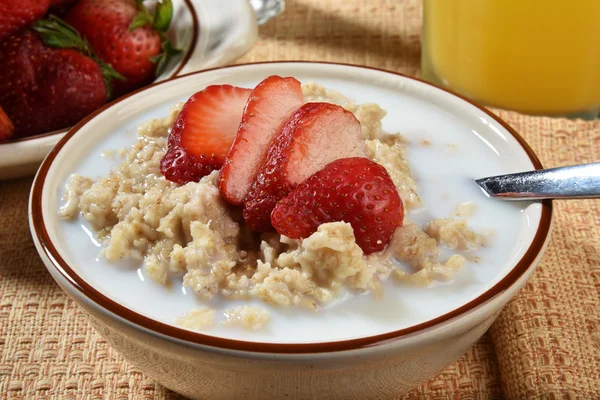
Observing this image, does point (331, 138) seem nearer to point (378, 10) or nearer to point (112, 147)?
point (112, 147)

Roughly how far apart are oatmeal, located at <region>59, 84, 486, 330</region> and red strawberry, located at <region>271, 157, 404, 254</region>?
0.09 feet

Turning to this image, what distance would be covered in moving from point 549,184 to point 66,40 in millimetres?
1244

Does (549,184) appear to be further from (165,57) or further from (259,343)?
(165,57)

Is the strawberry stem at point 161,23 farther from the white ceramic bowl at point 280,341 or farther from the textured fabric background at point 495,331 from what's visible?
the white ceramic bowl at point 280,341

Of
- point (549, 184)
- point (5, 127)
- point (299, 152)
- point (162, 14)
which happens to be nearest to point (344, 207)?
point (299, 152)

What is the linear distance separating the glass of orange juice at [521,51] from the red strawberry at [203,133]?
0.82 m

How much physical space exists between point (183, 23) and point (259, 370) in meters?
1.41

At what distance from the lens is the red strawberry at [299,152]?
42.4 inches

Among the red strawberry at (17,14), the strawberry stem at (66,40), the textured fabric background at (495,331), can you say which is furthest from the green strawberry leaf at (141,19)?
the textured fabric background at (495,331)

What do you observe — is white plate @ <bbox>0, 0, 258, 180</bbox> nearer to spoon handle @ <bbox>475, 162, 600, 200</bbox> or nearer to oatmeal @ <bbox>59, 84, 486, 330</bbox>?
oatmeal @ <bbox>59, 84, 486, 330</bbox>

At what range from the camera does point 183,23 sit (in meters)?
2.13

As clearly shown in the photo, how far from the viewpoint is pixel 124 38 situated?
201 centimetres

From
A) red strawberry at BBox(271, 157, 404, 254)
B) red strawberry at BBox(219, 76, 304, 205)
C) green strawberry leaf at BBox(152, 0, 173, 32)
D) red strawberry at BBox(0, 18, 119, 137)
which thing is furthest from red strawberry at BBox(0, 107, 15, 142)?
red strawberry at BBox(271, 157, 404, 254)

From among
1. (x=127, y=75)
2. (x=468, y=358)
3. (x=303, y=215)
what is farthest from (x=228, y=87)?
(x=127, y=75)
